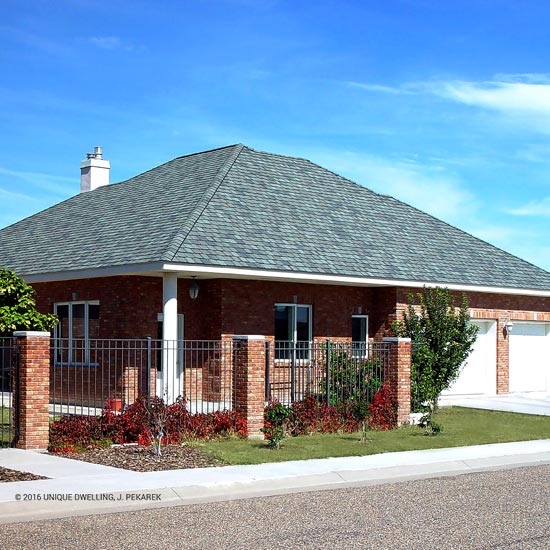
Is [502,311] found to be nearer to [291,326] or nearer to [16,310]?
[291,326]

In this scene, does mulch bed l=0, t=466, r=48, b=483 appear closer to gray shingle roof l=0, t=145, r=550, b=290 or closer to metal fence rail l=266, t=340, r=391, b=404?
metal fence rail l=266, t=340, r=391, b=404

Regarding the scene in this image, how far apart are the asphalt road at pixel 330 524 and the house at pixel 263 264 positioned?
1001 cm

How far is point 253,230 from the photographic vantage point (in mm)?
24281

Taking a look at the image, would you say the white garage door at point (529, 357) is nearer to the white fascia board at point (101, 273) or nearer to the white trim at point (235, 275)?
the white trim at point (235, 275)

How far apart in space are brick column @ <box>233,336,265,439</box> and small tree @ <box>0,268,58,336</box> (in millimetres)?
3865

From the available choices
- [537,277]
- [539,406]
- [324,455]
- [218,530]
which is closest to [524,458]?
[324,455]

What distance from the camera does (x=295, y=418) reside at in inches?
714

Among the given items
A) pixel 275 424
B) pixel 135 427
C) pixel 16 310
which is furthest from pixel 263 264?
pixel 135 427

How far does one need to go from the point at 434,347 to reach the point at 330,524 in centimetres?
1348

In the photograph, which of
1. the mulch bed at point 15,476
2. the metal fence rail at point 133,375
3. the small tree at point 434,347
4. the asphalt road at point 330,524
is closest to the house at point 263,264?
the metal fence rail at point 133,375

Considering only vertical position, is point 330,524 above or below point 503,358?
below

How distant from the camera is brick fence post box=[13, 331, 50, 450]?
1555 cm

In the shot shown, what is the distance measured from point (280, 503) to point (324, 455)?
13.0 feet

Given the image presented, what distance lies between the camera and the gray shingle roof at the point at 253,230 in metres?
23.1
